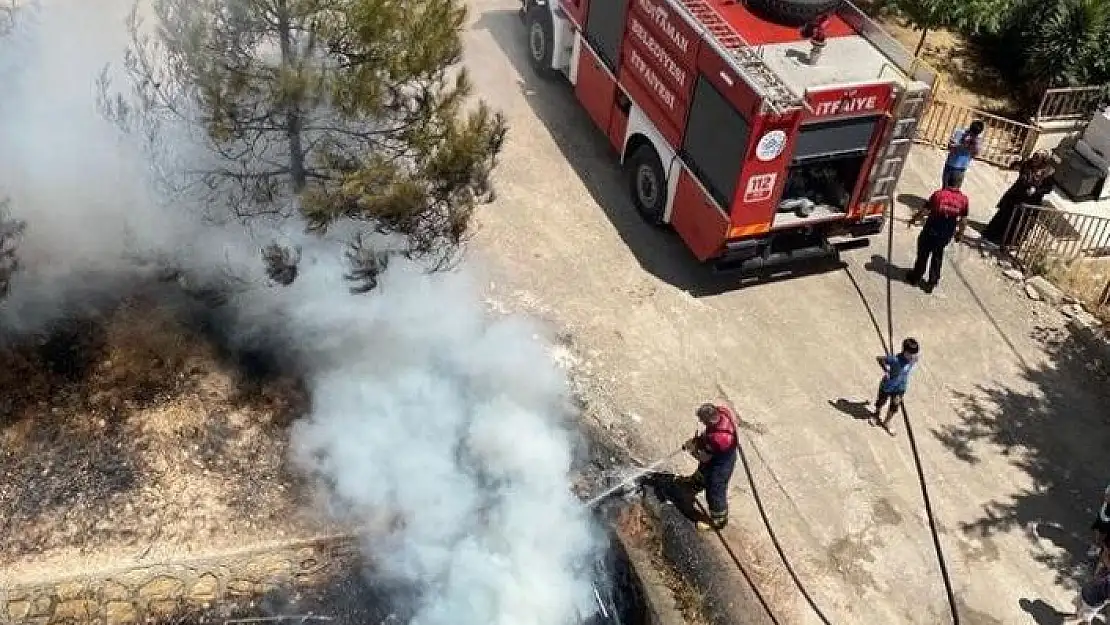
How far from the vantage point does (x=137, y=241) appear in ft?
32.1

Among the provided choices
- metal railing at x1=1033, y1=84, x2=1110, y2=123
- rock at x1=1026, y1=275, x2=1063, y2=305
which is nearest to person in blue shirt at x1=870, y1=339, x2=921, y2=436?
rock at x1=1026, y1=275, x2=1063, y2=305

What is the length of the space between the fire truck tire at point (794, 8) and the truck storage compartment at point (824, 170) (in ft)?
4.82

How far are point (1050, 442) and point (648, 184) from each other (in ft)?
16.9

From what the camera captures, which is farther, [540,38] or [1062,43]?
[1062,43]

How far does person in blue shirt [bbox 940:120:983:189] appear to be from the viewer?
12.3 metres

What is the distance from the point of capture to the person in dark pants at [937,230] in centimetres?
1104

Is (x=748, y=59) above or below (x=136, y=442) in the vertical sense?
above

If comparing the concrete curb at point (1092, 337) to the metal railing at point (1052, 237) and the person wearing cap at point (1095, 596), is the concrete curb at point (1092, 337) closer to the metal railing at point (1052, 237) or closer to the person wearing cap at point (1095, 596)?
the metal railing at point (1052, 237)

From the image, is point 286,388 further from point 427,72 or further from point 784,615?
point 784,615

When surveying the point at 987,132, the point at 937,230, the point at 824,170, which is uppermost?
the point at 824,170

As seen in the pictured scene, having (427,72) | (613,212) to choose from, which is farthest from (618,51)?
(427,72)

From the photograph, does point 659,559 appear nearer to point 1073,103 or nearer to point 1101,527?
point 1101,527

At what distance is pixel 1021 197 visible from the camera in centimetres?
1221

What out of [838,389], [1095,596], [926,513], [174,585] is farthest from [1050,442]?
[174,585]
